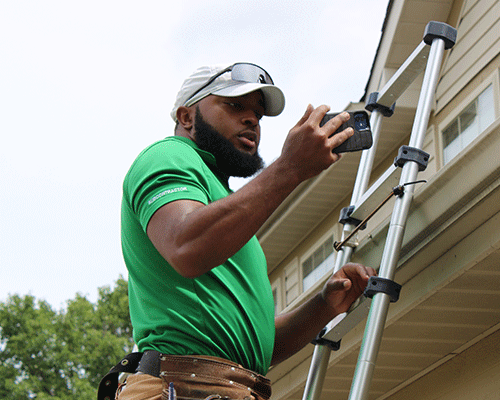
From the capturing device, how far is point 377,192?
3406 millimetres

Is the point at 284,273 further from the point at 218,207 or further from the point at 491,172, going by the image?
the point at 218,207

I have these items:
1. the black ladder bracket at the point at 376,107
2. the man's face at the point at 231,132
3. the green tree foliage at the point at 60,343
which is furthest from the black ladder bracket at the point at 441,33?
the green tree foliage at the point at 60,343

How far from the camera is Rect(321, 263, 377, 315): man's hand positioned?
3074mm

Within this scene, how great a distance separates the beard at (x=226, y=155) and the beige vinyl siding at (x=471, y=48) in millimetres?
4179

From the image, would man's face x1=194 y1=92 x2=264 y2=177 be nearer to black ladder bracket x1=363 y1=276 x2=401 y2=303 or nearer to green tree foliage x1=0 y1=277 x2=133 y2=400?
black ladder bracket x1=363 y1=276 x2=401 y2=303

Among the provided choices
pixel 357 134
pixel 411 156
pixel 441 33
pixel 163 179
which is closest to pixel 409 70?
pixel 441 33

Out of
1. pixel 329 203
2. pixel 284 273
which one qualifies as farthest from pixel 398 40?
pixel 284 273

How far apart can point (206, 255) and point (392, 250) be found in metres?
1.03

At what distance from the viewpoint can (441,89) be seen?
7125 mm

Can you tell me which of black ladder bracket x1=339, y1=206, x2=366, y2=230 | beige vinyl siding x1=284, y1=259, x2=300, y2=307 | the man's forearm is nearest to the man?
the man's forearm

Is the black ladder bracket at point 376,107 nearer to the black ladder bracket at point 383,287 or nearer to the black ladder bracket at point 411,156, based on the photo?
the black ladder bracket at point 411,156

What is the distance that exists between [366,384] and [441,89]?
5.09 meters

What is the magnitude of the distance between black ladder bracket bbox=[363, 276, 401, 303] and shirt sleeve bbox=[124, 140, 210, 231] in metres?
A: 0.79

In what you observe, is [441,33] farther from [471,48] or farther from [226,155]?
[471,48]
